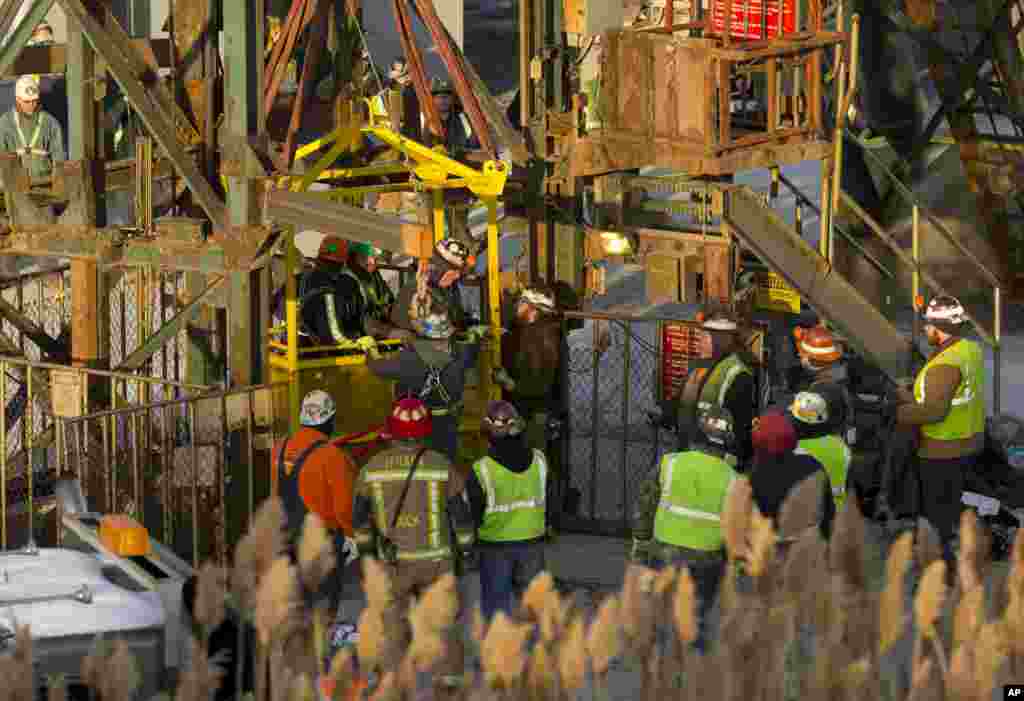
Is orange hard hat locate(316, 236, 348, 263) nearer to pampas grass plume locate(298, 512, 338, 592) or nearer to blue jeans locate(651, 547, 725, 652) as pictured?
blue jeans locate(651, 547, 725, 652)

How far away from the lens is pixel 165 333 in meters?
15.3

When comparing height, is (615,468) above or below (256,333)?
below

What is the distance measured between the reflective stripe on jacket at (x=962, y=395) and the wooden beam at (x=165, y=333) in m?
4.61

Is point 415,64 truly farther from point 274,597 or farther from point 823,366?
point 274,597

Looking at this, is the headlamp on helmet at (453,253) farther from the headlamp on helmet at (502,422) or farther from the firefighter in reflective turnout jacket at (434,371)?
the headlamp on helmet at (502,422)

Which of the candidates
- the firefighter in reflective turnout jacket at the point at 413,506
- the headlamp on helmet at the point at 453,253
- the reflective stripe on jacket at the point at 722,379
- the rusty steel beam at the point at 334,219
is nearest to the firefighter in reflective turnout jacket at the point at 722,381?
the reflective stripe on jacket at the point at 722,379

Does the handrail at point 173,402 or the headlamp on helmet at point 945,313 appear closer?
the handrail at point 173,402

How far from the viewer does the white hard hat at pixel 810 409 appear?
13.4m

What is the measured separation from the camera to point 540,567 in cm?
1320

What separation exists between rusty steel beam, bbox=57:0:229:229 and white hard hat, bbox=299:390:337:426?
2.56m

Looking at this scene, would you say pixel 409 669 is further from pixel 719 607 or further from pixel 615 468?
pixel 615 468

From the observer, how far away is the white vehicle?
1068cm

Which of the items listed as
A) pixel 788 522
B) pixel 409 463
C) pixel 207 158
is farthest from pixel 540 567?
pixel 788 522

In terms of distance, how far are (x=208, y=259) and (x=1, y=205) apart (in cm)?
301
